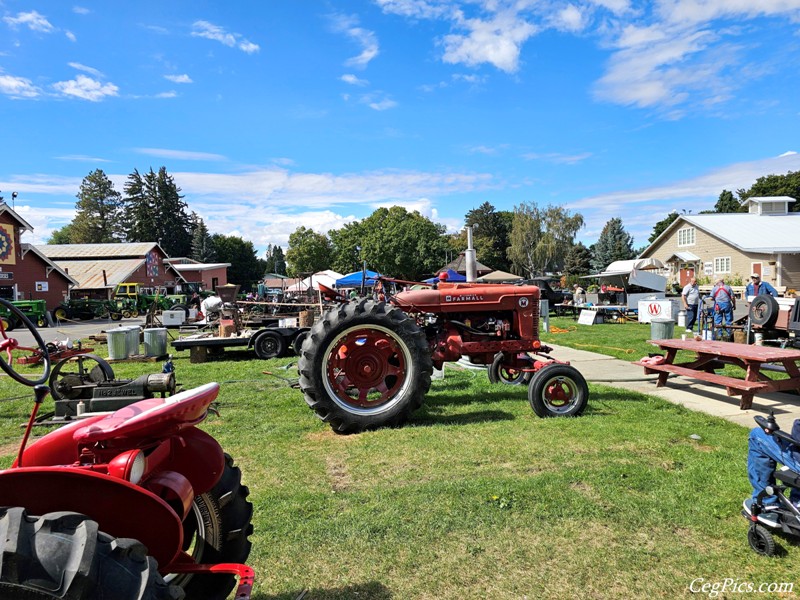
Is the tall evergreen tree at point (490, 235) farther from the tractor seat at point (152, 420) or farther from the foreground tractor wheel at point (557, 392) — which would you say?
the tractor seat at point (152, 420)

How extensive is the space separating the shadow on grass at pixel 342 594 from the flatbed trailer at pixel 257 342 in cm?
916

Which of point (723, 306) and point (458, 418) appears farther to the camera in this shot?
point (723, 306)

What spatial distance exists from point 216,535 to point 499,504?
2081 mm

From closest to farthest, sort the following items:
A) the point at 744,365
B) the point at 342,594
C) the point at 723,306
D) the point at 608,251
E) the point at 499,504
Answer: the point at 342,594 < the point at 499,504 < the point at 744,365 < the point at 723,306 < the point at 608,251

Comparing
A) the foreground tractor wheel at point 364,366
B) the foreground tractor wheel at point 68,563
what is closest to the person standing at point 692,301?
the foreground tractor wheel at point 364,366

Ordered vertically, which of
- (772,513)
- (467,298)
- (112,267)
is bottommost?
(772,513)

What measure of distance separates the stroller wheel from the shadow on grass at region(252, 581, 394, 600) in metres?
2.17

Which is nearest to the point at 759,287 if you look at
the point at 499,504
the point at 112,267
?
the point at 499,504

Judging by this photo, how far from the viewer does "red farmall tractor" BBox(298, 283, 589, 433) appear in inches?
220

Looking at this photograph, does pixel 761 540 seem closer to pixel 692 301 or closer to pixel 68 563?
pixel 68 563

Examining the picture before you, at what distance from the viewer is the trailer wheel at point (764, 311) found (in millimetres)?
10320

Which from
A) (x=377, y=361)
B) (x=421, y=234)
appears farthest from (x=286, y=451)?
(x=421, y=234)

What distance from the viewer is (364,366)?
5.94 meters

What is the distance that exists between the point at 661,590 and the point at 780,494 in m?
1.00
